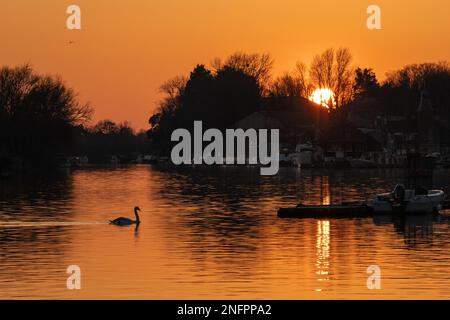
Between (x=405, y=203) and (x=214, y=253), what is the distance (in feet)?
71.6

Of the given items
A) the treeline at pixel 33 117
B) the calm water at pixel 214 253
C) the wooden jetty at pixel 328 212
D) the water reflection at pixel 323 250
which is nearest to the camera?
the calm water at pixel 214 253

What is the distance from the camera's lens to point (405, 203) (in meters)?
65.2

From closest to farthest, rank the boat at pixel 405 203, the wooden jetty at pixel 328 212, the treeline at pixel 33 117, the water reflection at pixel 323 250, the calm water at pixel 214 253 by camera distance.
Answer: the calm water at pixel 214 253
the water reflection at pixel 323 250
the wooden jetty at pixel 328 212
the boat at pixel 405 203
the treeline at pixel 33 117

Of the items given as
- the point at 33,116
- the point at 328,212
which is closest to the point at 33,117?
the point at 33,116

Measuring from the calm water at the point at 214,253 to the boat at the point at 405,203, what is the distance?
3.95 feet

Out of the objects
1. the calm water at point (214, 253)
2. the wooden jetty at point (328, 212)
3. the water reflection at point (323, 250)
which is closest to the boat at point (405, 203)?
the wooden jetty at point (328, 212)

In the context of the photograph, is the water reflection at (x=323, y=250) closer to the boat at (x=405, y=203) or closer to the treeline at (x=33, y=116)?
the boat at (x=405, y=203)

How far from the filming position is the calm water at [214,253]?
36.3 meters

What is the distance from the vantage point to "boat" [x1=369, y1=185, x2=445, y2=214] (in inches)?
2562

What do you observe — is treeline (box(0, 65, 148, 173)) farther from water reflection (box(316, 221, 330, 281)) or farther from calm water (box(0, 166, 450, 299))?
water reflection (box(316, 221, 330, 281))

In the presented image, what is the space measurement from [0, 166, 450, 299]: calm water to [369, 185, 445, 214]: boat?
120cm

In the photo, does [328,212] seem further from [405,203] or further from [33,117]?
[33,117]

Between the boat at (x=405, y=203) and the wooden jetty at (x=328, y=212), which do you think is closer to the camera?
the wooden jetty at (x=328, y=212)
